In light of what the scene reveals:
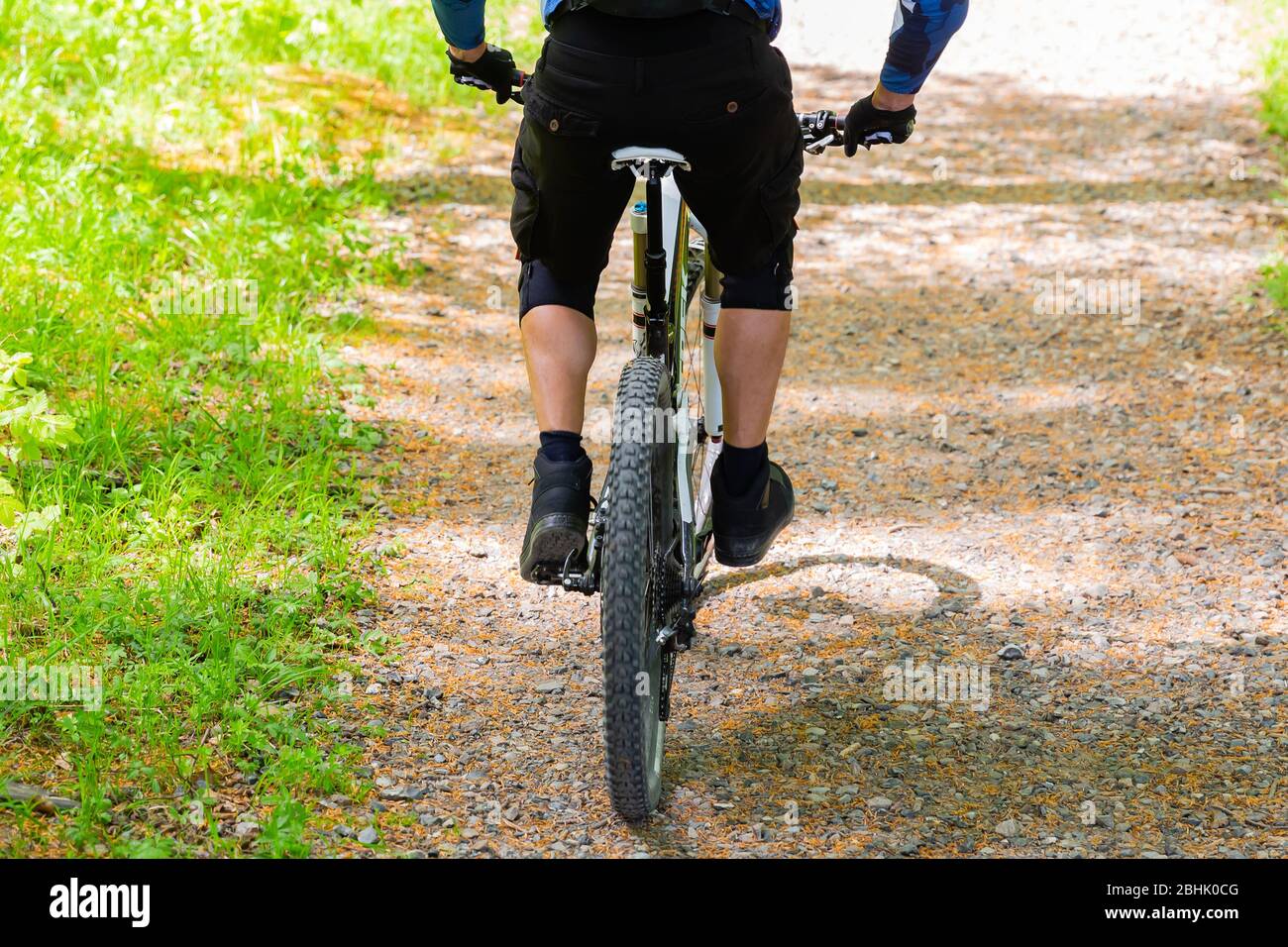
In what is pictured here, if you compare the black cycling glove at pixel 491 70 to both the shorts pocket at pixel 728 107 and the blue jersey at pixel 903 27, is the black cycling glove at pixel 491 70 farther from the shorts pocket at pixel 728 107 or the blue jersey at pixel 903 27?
the shorts pocket at pixel 728 107

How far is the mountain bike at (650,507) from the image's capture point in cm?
272

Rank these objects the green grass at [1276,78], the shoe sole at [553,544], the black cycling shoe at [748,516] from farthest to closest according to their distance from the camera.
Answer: the green grass at [1276,78] → the black cycling shoe at [748,516] → the shoe sole at [553,544]

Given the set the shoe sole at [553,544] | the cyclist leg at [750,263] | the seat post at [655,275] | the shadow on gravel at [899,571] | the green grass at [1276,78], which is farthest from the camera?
the green grass at [1276,78]

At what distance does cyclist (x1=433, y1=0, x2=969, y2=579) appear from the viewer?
258 cm

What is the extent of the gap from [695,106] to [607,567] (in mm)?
996

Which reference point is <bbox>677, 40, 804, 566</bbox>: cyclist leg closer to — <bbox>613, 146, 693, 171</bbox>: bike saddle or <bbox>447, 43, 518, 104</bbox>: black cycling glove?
<bbox>613, 146, 693, 171</bbox>: bike saddle

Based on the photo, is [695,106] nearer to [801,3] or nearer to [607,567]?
[607,567]

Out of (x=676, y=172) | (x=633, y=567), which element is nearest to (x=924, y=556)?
(x=633, y=567)

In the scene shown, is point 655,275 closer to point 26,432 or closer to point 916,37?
point 916,37

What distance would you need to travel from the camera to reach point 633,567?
8.91ft

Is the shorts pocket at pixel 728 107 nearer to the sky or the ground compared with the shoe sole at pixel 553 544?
nearer to the sky

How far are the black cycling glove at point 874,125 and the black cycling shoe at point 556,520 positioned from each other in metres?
1.04

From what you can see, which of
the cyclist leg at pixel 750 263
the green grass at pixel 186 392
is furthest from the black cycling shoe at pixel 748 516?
the green grass at pixel 186 392

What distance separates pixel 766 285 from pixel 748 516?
655 mm
